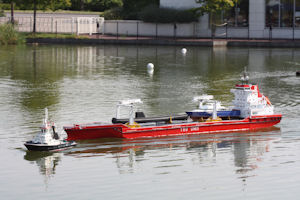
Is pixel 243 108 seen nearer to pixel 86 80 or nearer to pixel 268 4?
pixel 86 80

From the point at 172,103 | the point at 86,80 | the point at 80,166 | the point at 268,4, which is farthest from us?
the point at 268,4

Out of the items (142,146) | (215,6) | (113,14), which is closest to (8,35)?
(113,14)

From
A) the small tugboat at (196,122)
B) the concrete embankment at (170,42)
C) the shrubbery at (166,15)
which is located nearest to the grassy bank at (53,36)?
the concrete embankment at (170,42)

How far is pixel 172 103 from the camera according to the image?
1465 inches

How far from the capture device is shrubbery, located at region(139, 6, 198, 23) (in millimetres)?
82494

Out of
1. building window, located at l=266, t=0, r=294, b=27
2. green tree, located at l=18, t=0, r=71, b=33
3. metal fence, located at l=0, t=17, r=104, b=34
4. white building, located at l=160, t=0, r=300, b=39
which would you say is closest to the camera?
white building, located at l=160, t=0, r=300, b=39

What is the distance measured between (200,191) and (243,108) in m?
10.3

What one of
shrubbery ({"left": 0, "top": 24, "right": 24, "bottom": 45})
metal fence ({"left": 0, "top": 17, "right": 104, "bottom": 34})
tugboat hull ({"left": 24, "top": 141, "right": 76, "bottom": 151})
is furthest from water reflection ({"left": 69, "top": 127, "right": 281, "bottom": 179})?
metal fence ({"left": 0, "top": 17, "right": 104, "bottom": 34})

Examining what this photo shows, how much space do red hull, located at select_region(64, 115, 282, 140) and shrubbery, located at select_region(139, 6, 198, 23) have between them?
5124 centimetres

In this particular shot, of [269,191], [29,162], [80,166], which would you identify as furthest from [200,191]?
[29,162]

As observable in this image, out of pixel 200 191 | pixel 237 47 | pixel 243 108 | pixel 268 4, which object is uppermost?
pixel 268 4

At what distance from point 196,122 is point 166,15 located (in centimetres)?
5510

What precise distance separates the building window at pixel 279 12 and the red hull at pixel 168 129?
51615mm

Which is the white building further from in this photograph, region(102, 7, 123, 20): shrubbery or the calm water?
the calm water
